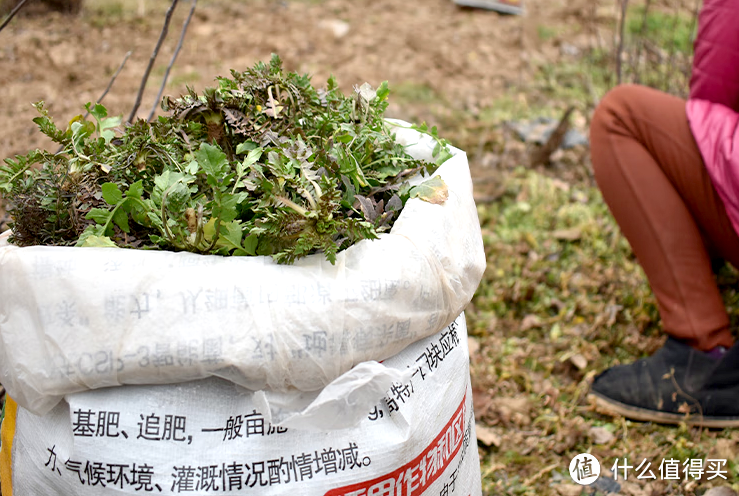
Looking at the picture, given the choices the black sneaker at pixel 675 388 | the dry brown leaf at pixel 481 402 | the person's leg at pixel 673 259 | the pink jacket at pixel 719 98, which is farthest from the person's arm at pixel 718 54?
the dry brown leaf at pixel 481 402

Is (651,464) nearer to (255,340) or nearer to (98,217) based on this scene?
(255,340)

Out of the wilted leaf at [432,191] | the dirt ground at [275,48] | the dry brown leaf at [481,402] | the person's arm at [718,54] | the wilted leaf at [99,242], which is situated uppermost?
the person's arm at [718,54]

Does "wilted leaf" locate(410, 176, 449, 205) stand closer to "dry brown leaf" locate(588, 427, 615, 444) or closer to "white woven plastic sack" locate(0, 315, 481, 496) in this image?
"white woven plastic sack" locate(0, 315, 481, 496)

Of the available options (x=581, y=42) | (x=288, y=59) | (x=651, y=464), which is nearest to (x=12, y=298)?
(x=651, y=464)

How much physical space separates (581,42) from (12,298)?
5.07 meters

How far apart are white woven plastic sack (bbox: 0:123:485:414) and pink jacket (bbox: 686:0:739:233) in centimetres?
126

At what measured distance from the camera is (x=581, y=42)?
5285mm

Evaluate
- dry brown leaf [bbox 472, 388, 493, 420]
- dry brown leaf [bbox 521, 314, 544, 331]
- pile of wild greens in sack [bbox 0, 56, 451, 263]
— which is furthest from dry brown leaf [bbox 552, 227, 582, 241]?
pile of wild greens in sack [bbox 0, 56, 451, 263]

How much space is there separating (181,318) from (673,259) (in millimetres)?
1708

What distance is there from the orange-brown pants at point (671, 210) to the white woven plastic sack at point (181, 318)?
53.5 inches

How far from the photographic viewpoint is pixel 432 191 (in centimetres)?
137

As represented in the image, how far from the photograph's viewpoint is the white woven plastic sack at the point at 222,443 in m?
1.14

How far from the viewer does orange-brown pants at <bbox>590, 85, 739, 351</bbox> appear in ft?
6.93

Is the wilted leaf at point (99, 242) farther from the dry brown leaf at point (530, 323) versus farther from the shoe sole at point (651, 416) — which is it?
the dry brown leaf at point (530, 323)
